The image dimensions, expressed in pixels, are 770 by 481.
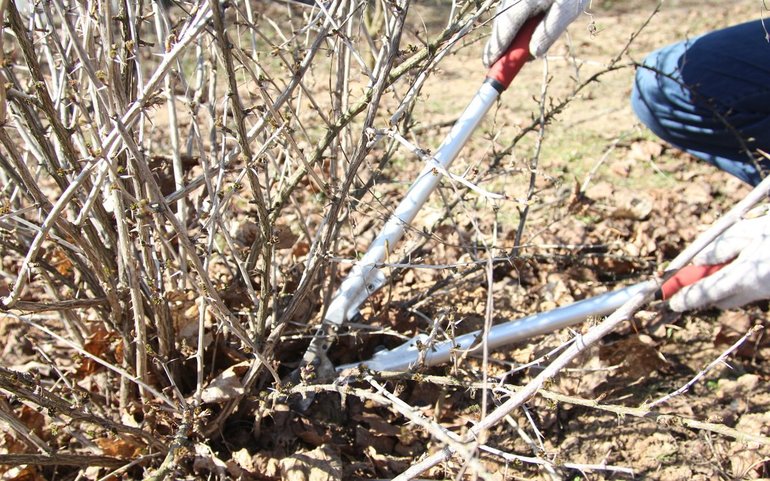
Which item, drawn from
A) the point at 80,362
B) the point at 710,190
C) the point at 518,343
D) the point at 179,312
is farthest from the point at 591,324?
the point at 710,190

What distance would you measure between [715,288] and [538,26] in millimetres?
1003

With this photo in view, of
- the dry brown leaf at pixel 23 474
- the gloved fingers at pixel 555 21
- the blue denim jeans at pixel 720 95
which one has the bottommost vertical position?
the dry brown leaf at pixel 23 474

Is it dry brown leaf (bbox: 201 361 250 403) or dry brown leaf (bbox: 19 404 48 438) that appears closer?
dry brown leaf (bbox: 201 361 250 403)

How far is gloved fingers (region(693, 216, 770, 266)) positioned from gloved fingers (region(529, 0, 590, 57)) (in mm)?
836

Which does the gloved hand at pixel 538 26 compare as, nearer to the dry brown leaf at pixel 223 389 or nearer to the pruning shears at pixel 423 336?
the pruning shears at pixel 423 336

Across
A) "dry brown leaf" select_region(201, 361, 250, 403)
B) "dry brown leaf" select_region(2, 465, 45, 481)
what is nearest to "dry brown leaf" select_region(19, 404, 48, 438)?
"dry brown leaf" select_region(2, 465, 45, 481)

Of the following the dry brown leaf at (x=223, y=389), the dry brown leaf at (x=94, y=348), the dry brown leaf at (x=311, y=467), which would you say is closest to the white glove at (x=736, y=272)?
the dry brown leaf at (x=311, y=467)

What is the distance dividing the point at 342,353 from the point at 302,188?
4.03ft

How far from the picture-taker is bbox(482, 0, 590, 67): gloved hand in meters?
1.82

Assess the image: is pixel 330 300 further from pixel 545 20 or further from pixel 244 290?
pixel 545 20

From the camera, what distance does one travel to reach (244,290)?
2.06 metres

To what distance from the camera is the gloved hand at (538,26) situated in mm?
1819

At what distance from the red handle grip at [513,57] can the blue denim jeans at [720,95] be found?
3.19 feet

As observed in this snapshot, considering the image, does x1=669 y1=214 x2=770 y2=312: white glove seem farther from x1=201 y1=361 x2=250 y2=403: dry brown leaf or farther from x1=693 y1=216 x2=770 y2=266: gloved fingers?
x1=201 y1=361 x2=250 y2=403: dry brown leaf
